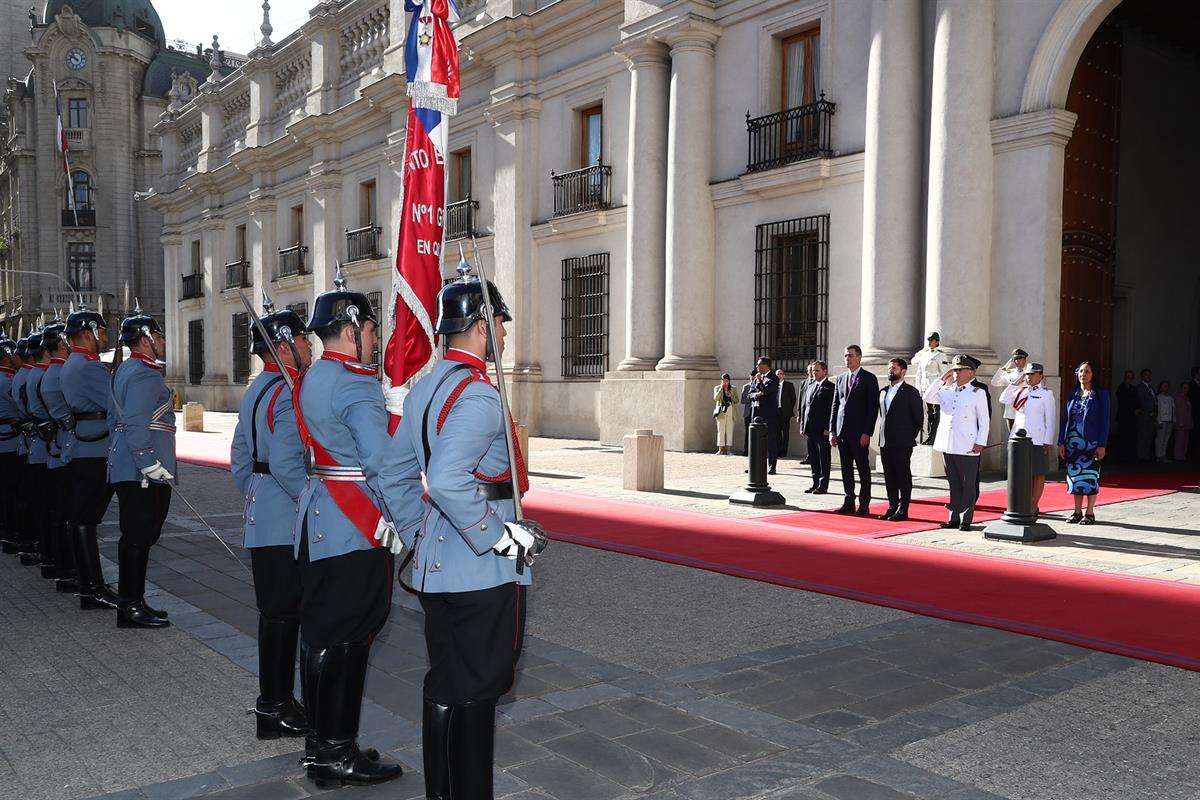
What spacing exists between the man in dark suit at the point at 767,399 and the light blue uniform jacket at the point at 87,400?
10198mm

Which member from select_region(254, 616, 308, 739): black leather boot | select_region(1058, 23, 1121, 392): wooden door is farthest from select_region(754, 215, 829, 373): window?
select_region(254, 616, 308, 739): black leather boot

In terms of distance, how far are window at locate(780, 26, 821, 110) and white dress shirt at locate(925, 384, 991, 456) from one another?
26.8 feet

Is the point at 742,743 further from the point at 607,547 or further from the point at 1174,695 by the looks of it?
the point at 607,547

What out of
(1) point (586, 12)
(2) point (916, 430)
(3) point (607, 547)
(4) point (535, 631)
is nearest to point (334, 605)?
(4) point (535, 631)

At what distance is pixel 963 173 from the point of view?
13.8 metres

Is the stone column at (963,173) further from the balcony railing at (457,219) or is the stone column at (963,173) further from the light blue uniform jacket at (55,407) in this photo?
the balcony railing at (457,219)

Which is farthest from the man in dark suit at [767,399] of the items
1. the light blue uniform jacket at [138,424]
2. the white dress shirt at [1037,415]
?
the light blue uniform jacket at [138,424]

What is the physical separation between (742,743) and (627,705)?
0.68 m

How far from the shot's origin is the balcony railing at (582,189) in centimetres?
2020

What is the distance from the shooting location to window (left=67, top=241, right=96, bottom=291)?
53531 millimetres

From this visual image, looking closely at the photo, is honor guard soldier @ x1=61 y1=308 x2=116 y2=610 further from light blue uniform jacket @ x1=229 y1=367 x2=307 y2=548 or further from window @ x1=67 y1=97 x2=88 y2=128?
window @ x1=67 y1=97 x2=88 y2=128

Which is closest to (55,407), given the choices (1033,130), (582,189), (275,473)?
(275,473)

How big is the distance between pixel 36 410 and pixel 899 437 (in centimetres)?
824

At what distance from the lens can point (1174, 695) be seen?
476 cm
